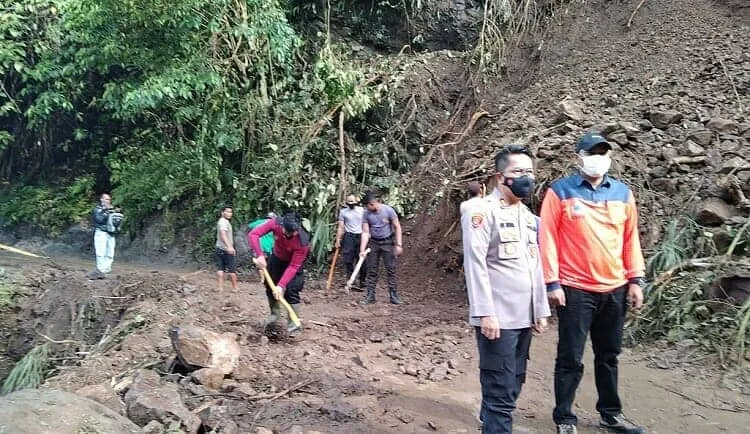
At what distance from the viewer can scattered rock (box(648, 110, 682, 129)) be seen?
8289 millimetres

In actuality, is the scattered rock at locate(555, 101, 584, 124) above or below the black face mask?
above

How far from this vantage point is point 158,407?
14.1ft

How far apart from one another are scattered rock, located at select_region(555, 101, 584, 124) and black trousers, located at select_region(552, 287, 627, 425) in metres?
6.00

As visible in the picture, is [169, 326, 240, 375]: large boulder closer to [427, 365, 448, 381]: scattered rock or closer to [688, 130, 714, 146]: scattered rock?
[427, 365, 448, 381]: scattered rock

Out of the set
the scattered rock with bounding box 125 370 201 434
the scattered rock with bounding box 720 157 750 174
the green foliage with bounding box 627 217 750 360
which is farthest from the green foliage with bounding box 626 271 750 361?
the scattered rock with bounding box 125 370 201 434

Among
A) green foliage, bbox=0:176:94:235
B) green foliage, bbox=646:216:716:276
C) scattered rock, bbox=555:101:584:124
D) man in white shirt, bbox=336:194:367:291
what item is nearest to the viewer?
green foliage, bbox=646:216:716:276

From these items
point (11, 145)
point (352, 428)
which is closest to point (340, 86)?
point (352, 428)

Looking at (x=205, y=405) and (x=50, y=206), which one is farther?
(x=50, y=206)

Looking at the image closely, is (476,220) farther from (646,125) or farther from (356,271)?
(356,271)

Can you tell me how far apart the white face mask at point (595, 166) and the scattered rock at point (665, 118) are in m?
5.36

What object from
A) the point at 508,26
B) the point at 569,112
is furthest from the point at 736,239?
the point at 508,26

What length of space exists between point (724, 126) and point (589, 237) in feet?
17.1

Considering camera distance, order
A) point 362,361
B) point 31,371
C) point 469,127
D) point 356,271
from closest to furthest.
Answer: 1. point 362,361
2. point 31,371
3. point 356,271
4. point 469,127

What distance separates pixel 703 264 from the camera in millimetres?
5945
